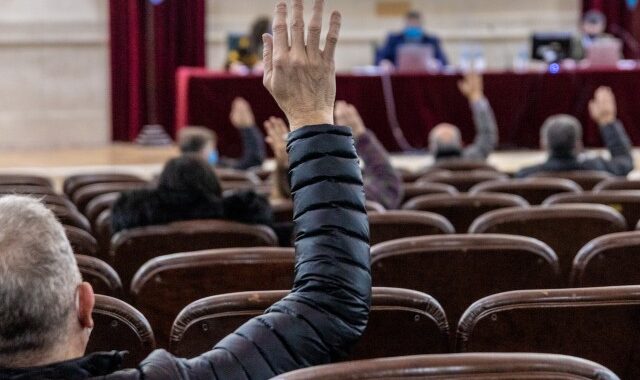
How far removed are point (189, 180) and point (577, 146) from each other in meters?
2.67

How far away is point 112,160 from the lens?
33.6ft

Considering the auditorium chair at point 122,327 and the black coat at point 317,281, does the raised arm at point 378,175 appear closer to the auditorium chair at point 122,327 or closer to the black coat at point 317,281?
the auditorium chair at point 122,327

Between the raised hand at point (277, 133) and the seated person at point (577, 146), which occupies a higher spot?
the raised hand at point (277, 133)

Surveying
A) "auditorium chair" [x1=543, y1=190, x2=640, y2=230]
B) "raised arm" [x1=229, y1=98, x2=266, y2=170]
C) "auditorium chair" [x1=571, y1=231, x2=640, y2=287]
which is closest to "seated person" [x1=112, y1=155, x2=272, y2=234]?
"auditorium chair" [x1=543, y1=190, x2=640, y2=230]

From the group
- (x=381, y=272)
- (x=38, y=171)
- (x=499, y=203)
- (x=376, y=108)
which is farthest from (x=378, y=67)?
(x=381, y=272)

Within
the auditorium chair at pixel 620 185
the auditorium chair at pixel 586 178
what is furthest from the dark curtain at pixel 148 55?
the auditorium chair at pixel 620 185

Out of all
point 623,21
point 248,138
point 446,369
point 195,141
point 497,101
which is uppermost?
point 446,369

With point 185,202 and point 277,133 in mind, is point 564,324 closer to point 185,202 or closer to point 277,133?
point 277,133

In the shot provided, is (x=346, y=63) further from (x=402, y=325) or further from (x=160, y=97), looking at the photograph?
(x=402, y=325)

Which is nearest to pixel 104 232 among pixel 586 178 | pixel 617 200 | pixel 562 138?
pixel 617 200

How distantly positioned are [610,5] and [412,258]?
33.7 feet

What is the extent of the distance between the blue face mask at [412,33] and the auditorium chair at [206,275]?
8360mm

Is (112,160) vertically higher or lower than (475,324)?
lower

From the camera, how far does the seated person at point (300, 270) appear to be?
143 cm
